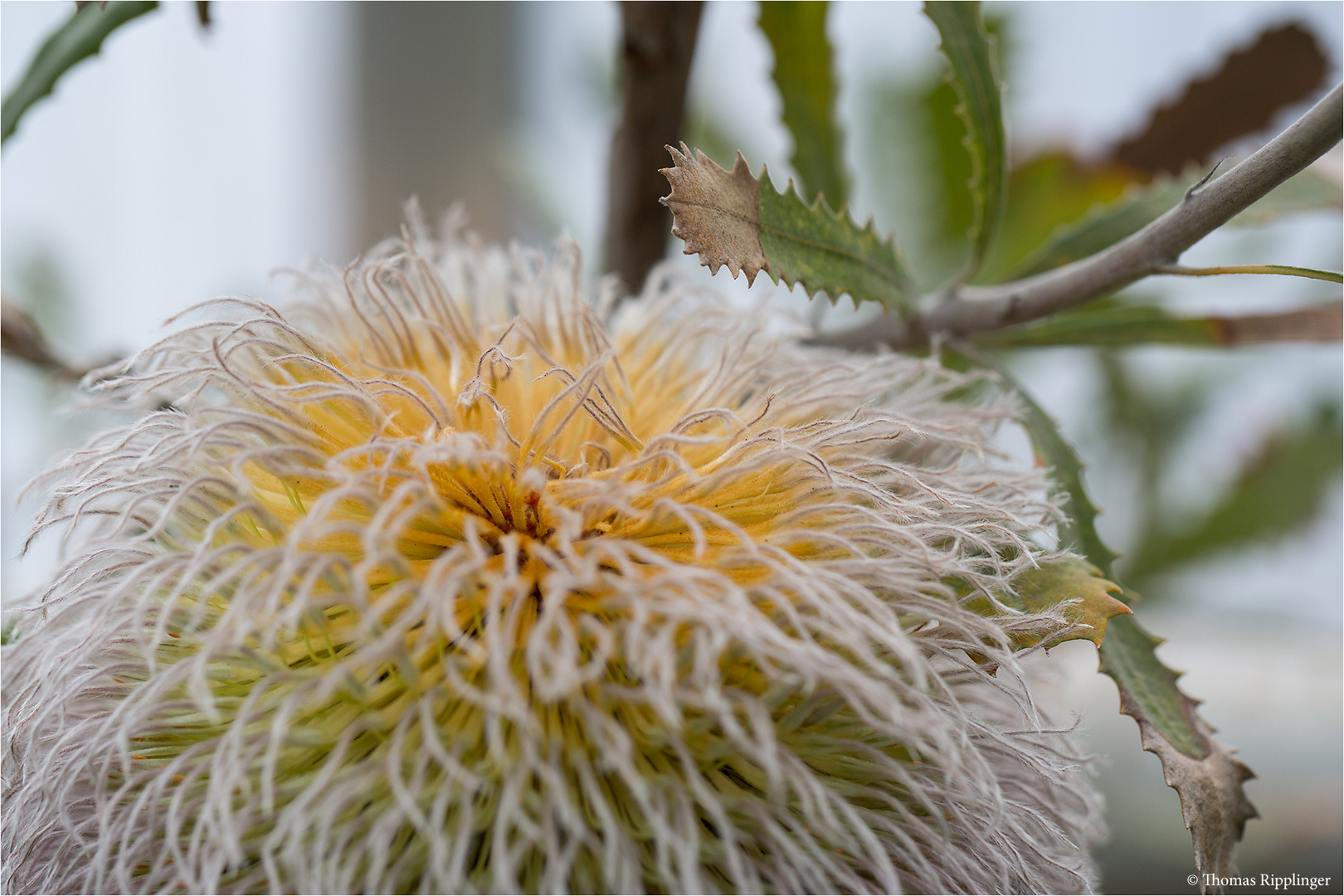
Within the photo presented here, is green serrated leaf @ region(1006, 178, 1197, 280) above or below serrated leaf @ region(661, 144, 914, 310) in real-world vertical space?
above

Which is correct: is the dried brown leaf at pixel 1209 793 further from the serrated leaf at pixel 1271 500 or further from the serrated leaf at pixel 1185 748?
the serrated leaf at pixel 1271 500

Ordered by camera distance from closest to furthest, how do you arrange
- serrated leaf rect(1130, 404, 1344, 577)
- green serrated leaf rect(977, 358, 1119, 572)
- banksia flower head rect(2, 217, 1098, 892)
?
banksia flower head rect(2, 217, 1098, 892), green serrated leaf rect(977, 358, 1119, 572), serrated leaf rect(1130, 404, 1344, 577)

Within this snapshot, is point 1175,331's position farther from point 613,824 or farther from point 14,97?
point 14,97

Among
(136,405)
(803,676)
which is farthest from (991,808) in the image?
(136,405)

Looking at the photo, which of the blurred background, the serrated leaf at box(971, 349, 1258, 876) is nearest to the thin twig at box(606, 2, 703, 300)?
the blurred background

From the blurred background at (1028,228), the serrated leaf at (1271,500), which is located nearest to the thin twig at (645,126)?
the blurred background at (1028,228)

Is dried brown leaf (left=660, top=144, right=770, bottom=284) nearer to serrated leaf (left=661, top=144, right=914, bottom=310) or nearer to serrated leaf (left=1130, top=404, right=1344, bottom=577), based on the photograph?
serrated leaf (left=661, top=144, right=914, bottom=310)
